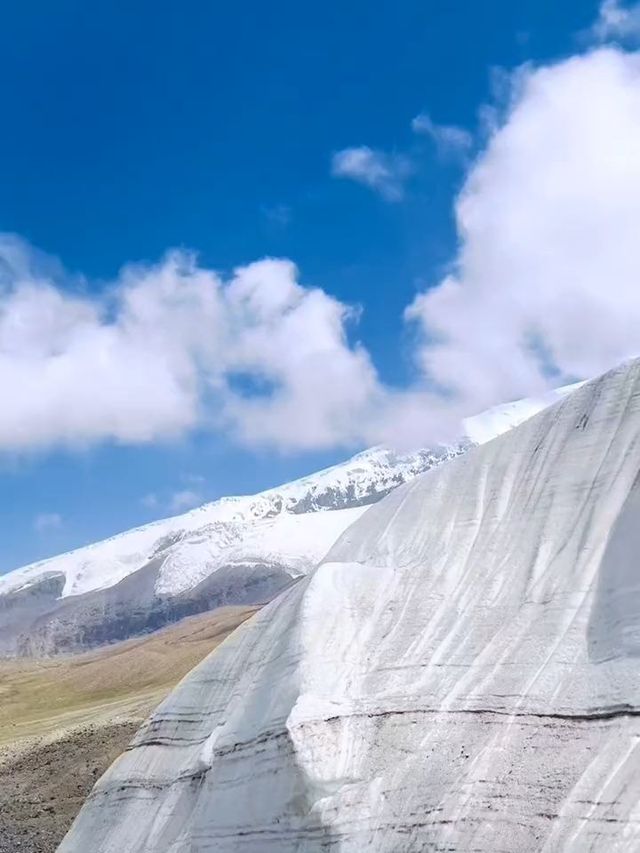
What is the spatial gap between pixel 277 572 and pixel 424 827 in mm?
147524

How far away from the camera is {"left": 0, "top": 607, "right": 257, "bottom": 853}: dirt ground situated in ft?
119

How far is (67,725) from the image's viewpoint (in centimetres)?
5772

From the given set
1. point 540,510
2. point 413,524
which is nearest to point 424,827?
point 540,510

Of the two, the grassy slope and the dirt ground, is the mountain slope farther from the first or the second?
the grassy slope

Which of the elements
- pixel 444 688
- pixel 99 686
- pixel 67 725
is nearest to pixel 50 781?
pixel 67 725

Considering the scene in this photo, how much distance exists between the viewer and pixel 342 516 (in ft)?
621

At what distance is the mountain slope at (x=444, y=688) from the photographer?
14.9m

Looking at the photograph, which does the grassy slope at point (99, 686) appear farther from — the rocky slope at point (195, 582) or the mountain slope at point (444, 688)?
the rocky slope at point (195, 582)

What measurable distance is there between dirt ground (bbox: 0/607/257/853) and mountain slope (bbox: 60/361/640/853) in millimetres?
12231

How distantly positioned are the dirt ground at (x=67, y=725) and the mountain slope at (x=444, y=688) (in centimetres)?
1223

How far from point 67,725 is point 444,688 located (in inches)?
1807

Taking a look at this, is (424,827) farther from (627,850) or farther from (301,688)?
(301,688)

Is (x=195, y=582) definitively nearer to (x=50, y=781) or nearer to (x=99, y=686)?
(x=99, y=686)

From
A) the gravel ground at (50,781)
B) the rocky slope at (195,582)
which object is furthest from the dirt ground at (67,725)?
the rocky slope at (195,582)
